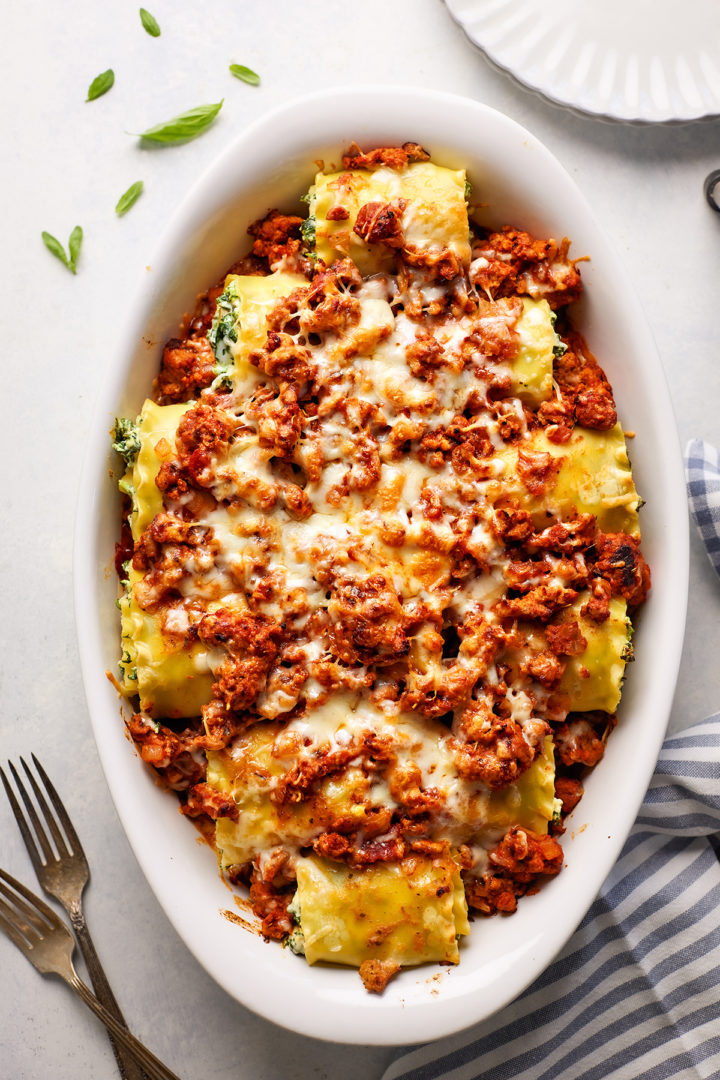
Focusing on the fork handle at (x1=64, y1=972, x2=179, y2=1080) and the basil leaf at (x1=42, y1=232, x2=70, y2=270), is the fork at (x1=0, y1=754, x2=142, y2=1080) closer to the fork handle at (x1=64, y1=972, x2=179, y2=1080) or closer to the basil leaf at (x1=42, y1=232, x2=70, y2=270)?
the fork handle at (x1=64, y1=972, x2=179, y2=1080)

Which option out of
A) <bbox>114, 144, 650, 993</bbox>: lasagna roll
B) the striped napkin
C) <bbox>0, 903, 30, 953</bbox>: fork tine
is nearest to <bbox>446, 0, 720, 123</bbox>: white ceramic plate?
<bbox>114, 144, 650, 993</bbox>: lasagna roll

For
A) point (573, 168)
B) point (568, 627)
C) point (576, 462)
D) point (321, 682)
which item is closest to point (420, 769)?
point (321, 682)

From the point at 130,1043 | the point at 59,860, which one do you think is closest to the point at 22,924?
the point at 59,860

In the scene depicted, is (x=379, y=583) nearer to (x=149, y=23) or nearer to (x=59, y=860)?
(x=59, y=860)

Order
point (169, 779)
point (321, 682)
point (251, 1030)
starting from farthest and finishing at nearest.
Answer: point (251, 1030), point (169, 779), point (321, 682)

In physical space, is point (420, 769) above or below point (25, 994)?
above

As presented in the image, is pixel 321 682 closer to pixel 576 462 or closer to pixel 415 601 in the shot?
pixel 415 601
